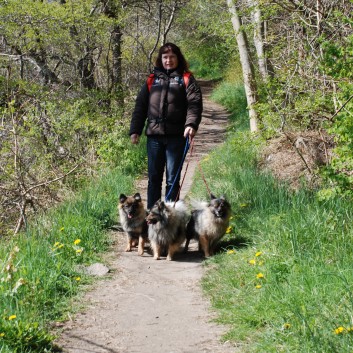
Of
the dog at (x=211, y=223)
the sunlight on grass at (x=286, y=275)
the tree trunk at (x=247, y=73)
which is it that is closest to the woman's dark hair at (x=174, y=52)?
the dog at (x=211, y=223)

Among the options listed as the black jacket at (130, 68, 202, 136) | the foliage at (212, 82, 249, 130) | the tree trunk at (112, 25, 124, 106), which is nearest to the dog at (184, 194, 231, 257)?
the black jacket at (130, 68, 202, 136)

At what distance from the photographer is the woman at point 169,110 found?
588 cm

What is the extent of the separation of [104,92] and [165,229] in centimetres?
713

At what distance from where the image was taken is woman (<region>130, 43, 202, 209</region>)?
588cm

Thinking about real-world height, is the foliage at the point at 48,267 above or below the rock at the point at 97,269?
above

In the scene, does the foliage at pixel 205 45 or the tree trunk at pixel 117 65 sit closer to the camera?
the tree trunk at pixel 117 65

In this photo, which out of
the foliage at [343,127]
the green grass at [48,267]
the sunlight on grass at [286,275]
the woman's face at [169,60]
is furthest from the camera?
the woman's face at [169,60]

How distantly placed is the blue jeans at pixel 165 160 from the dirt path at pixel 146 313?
86 cm

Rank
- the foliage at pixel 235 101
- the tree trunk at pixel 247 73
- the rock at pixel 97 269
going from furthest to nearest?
the foliage at pixel 235 101, the tree trunk at pixel 247 73, the rock at pixel 97 269

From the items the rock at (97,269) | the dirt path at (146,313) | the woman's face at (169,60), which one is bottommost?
the dirt path at (146,313)

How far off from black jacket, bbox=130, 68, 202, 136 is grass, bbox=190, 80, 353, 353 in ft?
4.79

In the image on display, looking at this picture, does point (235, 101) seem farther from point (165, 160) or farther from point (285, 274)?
point (285, 274)

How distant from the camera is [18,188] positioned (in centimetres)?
712

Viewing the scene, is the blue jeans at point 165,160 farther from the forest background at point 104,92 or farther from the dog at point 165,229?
the forest background at point 104,92
